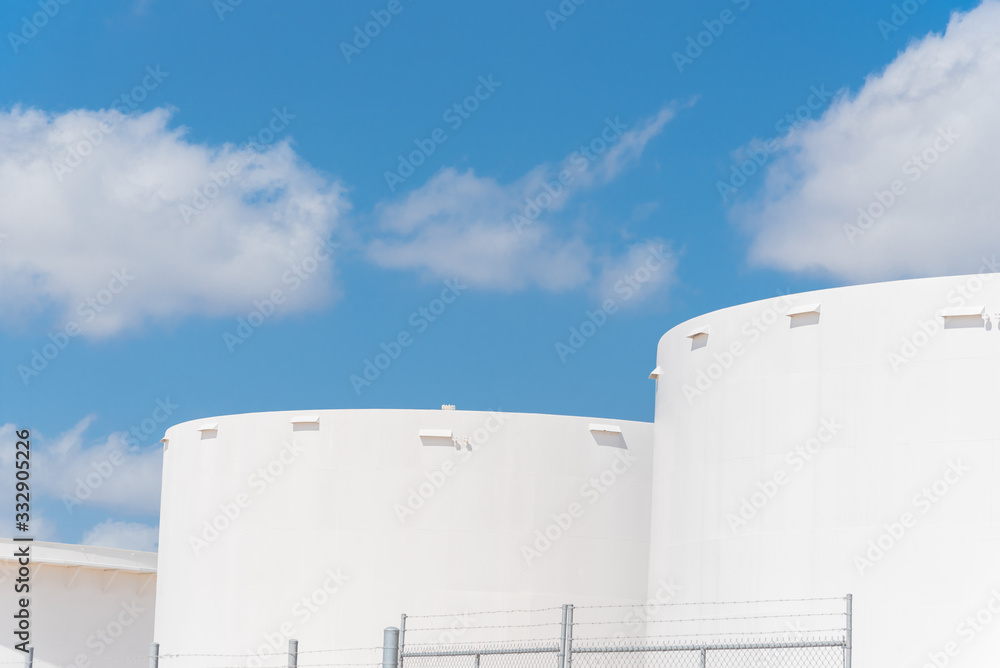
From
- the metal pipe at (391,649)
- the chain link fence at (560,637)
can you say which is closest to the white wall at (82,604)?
the chain link fence at (560,637)

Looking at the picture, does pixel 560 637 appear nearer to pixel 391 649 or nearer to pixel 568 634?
pixel 568 634

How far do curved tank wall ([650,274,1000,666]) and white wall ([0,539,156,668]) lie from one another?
49.7 ft

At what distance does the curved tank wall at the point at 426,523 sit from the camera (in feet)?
68.8

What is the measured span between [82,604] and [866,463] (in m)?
19.0

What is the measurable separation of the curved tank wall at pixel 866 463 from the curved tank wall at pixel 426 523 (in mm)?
3471

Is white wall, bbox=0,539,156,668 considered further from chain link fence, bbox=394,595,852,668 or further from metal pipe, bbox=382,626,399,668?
metal pipe, bbox=382,626,399,668

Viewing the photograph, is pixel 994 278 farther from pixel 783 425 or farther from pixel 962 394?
pixel 783 425

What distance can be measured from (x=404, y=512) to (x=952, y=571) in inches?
366

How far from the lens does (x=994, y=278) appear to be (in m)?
15.4

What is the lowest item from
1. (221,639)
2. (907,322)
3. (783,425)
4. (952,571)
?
(221,639)

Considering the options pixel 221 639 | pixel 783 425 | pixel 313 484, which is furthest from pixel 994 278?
pixel 221 639

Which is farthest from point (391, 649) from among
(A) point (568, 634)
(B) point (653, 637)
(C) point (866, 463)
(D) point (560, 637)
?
(B) point (653, 637)

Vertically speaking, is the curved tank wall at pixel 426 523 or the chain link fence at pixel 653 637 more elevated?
the curved tank wall at pixel 426 523

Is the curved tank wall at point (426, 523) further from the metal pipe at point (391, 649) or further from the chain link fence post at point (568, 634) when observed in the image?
the metal pipe at point (391, 649)
